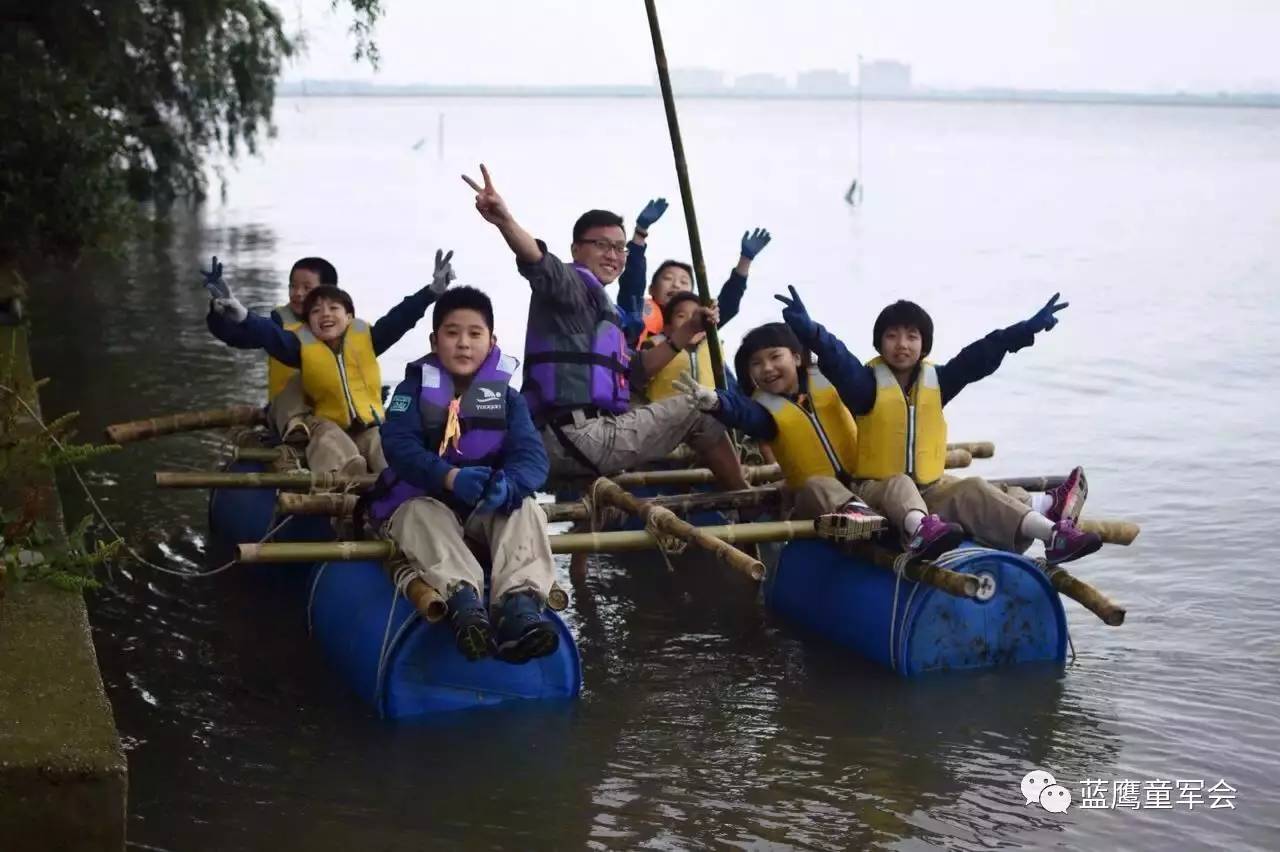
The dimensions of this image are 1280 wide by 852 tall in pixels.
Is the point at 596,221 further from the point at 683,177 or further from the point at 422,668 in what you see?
the point at 422,668

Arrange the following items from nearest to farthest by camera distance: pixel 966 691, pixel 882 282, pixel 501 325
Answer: pixel 966 691 → pixel 501 325 → pixel 882 282

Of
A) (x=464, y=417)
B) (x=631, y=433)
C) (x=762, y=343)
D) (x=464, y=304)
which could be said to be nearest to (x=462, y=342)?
(x=464, y=304)

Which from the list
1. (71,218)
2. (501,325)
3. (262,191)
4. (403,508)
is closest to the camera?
(403,508)

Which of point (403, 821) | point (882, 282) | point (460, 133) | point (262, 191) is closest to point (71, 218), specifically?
point (403, 821)

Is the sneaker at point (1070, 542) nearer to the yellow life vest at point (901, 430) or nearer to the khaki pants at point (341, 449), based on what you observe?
the yellow life vest at point (901, 430)

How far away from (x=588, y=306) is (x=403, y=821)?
9.49 ft

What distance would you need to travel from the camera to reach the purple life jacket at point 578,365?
7.79 meters

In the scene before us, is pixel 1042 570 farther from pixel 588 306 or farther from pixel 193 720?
pixel 193 720

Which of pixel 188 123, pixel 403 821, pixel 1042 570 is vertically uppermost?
pixel 188 123

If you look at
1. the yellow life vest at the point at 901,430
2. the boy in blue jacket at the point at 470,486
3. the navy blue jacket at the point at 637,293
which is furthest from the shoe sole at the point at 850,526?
the navy blue jacket at the point at 637,293

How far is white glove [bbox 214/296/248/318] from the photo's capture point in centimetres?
802

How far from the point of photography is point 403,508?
251 inches

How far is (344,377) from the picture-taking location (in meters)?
8.27

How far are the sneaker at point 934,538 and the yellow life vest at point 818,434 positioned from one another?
738 mm
